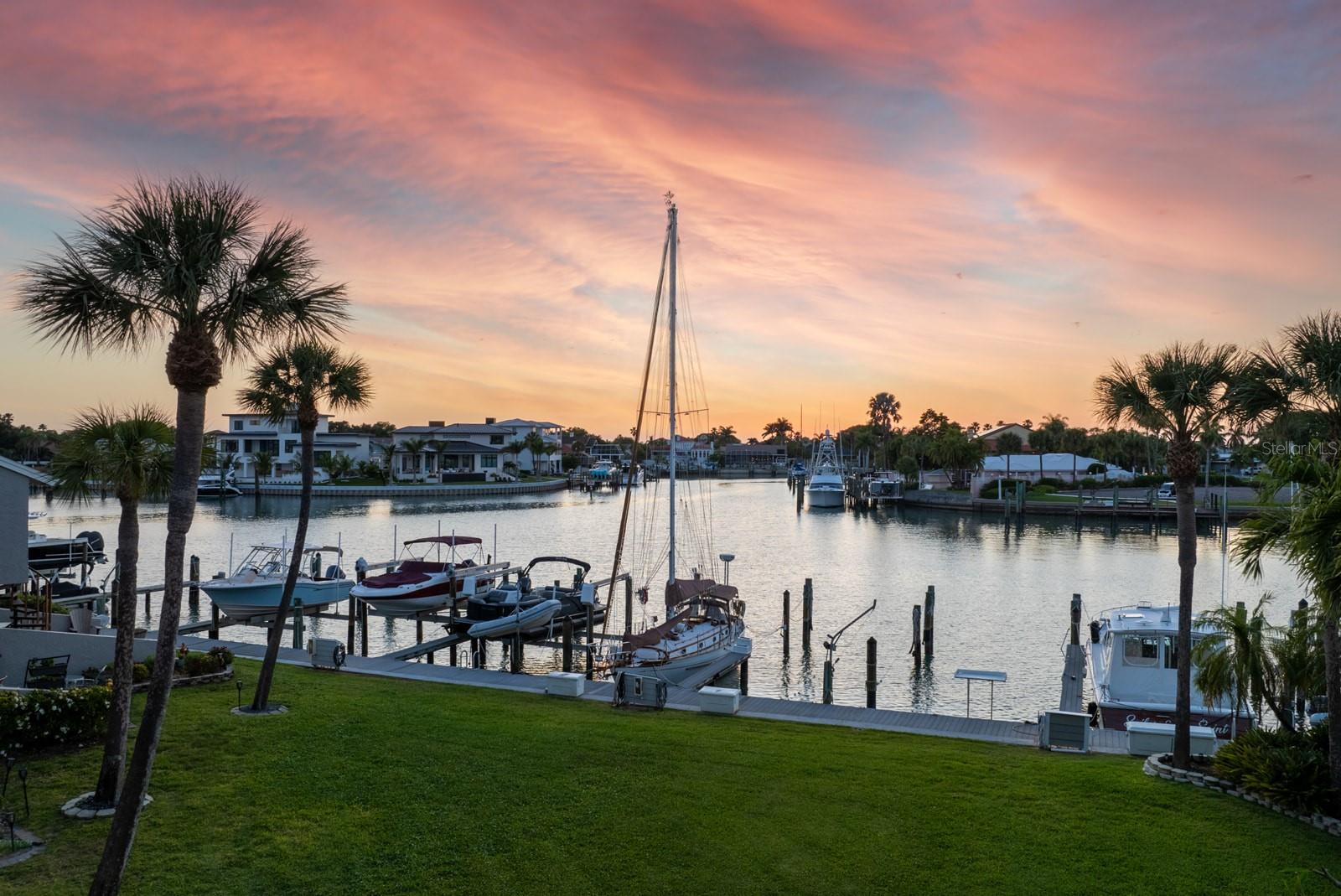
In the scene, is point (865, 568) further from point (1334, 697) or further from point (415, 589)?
point (1334, 697)

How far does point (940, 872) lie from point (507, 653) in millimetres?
27613

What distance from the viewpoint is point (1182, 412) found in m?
14.7

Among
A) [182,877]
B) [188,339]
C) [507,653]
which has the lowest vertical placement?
[507,653]

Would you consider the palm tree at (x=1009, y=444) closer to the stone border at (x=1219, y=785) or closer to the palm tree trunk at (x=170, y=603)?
the stone border at (x=1219, y=785)

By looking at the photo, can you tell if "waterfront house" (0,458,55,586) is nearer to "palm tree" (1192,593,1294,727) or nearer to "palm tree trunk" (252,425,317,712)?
"palm tree trunk" (252,425,317,712)

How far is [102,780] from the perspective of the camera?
12.0 metres

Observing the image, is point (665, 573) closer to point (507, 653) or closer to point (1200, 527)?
point (507, 653)

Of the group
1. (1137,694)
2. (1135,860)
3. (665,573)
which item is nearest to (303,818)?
(1135,860)

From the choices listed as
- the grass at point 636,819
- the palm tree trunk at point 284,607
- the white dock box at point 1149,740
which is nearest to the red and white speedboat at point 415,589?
the palm tree trunk at point 284,607

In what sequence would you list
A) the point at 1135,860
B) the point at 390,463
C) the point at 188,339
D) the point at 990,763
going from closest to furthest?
the point at 188,339 → the point at 1135,860 → the point at 990,763 → the point at 390,463

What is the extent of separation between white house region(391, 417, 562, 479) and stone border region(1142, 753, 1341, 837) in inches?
5469

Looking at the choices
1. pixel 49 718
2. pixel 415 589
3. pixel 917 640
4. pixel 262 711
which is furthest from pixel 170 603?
pixel 415 589

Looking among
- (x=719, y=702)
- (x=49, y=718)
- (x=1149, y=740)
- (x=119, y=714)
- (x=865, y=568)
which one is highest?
(x=119, y=714)

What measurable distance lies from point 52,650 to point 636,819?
49.9ft
